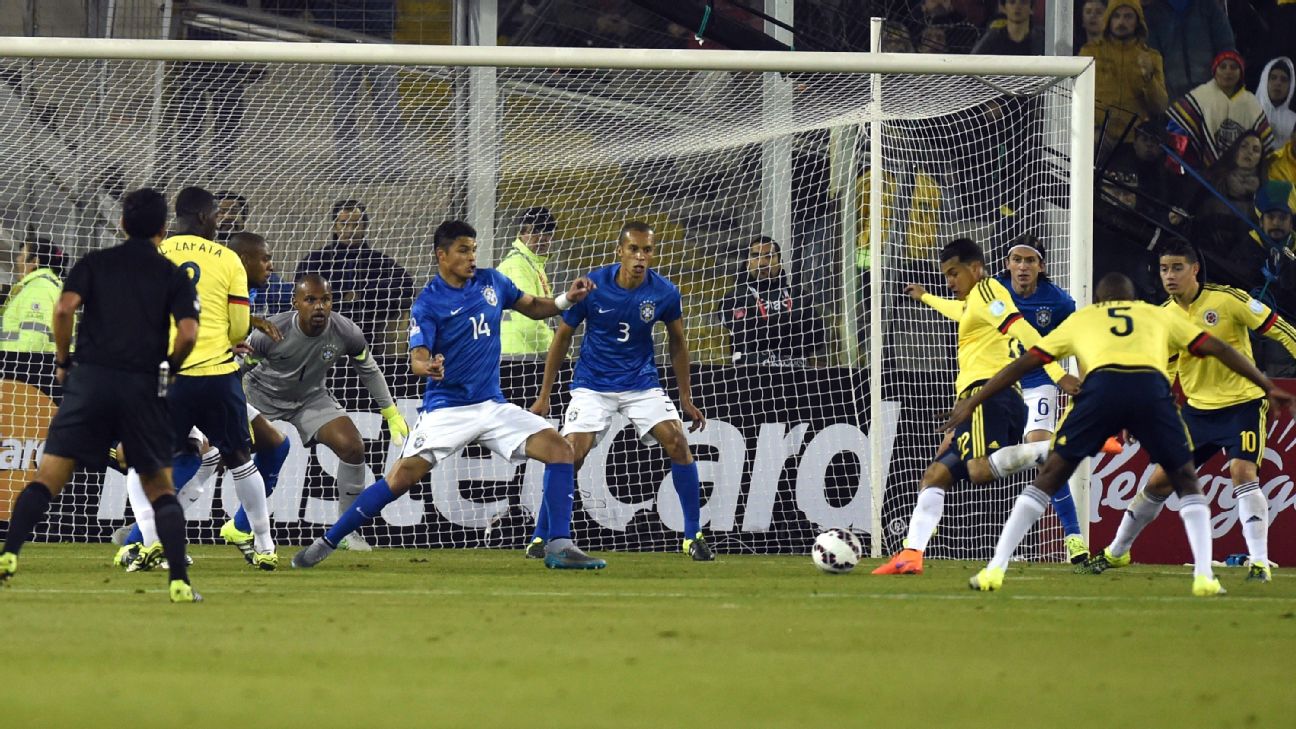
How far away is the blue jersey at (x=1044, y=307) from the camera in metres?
11.8

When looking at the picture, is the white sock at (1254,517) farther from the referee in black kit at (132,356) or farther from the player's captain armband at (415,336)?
the referee in black kit at (132,356)

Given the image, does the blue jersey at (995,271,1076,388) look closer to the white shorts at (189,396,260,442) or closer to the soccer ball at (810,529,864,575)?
the soccer ball at (810,529,864,575)

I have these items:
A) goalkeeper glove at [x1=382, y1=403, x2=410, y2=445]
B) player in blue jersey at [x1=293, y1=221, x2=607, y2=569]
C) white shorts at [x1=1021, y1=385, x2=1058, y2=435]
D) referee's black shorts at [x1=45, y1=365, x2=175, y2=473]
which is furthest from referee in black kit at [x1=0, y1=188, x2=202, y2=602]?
white shorts at [x1=1021, y1=385, x2=1058, y2=435]

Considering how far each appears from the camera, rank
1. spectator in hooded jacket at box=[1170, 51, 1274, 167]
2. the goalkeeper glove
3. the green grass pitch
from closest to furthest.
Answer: the green grass pitch → the goalkeeper glove → spectator in hooded jacket at box=[1170, 51, 1274, 167]

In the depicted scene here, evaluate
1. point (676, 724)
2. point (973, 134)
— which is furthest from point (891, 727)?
point (973, 134)

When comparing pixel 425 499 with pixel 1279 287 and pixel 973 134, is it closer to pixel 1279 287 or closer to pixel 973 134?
pixel 973 134

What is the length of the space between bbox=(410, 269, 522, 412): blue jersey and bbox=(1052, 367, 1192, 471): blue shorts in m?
3.56

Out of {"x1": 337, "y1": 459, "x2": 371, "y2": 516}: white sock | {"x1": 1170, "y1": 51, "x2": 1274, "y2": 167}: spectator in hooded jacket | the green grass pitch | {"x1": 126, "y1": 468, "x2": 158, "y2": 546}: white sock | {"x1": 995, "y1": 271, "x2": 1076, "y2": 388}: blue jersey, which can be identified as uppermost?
{"x1": 1170, "y1": 51, "x2": 1274, "y2": 167}: spectator in hooded jacket

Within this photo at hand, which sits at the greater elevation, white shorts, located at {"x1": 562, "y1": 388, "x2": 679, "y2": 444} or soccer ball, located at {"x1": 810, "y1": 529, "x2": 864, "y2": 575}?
white shorts, located at {"x1": 562, "y1": 388, "x2": 679, "y2": 444}

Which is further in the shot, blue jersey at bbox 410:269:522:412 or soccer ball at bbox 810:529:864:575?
blue jersey at bbox 410:269:522:412

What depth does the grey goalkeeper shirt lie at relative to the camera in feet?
40.4

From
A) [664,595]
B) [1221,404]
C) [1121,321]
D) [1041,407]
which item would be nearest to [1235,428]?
[1221,404]

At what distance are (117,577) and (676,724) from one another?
620 cm

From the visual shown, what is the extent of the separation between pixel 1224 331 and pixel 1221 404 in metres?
0.45
